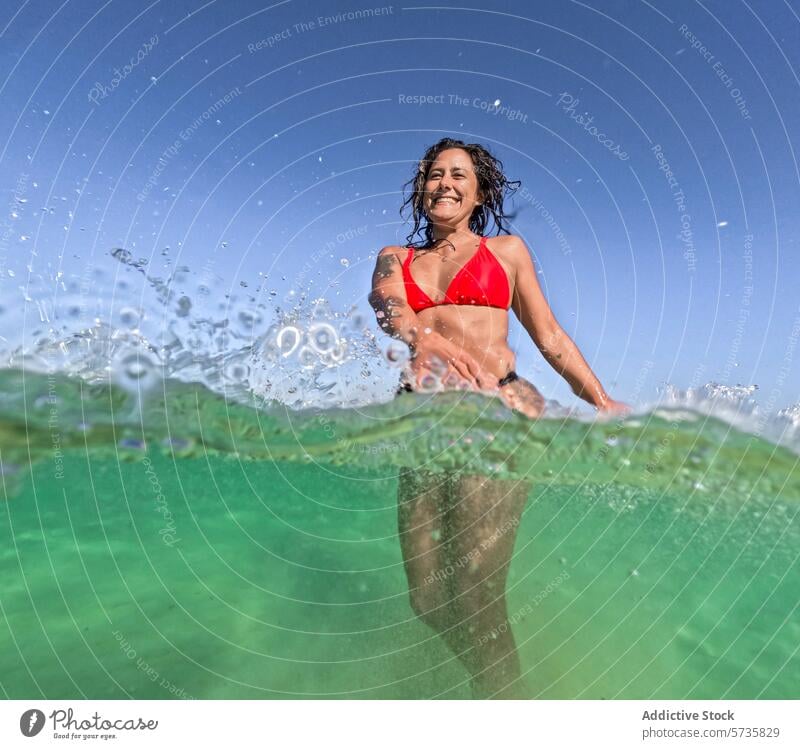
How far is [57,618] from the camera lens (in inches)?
78.7

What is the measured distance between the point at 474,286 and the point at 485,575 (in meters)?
0.82

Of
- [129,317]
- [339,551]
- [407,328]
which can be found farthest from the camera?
[339,551]

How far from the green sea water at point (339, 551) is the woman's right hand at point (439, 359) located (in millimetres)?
120

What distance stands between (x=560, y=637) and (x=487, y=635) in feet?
1.80

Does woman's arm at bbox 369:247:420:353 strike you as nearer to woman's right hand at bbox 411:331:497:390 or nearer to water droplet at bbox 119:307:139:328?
woman's right hand at bbox 411:331:497:390

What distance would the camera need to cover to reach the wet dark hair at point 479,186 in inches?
68.0

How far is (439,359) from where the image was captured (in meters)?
1.62

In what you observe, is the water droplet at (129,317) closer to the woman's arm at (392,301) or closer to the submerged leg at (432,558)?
the woman's arm at (392,301)

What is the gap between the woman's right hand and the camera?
160 cm

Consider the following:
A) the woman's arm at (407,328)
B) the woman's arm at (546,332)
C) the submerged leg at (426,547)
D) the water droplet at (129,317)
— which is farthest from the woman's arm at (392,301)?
the water droplet at (129,317)

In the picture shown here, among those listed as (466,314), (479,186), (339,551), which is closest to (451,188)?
(479,186)

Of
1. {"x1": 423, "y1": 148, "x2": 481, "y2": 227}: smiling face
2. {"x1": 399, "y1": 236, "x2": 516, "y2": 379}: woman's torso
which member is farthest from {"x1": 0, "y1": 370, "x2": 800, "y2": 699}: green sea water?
{"x1": 423, "y1": 148, "x2": 481, "y2": 227}: smiling face

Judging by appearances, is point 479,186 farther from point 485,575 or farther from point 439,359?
point 485,575
